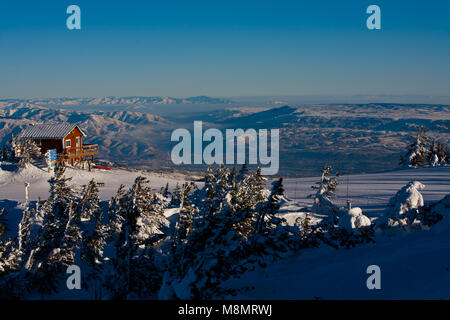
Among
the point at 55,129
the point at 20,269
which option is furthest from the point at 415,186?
the point at 55,129

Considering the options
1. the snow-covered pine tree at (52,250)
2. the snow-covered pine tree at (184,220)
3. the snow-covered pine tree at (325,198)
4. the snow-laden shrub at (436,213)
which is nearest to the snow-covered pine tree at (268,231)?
the snow-covered pine tree at (184,220)

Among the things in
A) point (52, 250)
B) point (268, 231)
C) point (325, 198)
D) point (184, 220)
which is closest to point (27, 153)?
point (52, 250)

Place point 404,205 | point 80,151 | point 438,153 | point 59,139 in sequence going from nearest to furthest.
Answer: point 404,205 < point 59,139 < point 80,151 < point 438,153

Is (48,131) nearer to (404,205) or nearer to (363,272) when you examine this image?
(404,205)

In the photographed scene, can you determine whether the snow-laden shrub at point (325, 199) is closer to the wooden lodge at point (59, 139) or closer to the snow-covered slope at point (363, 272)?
the snow-covered slope at point (363, 272)

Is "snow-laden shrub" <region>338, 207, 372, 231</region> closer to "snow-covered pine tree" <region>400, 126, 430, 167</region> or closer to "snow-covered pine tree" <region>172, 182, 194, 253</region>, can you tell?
"snow-covered pine tree" <region>172, 182, 194, 253</region>

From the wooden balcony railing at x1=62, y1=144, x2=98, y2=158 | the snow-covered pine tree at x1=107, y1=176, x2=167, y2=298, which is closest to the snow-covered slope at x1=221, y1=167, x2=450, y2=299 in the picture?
the snow-covered pine tree at x1=107, y1=176, x2=167, y2=298

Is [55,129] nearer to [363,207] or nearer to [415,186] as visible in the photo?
[363,207]
